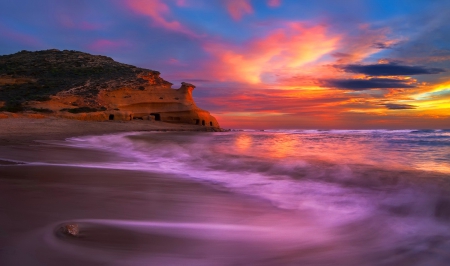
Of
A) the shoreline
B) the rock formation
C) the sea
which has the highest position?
the rock formation

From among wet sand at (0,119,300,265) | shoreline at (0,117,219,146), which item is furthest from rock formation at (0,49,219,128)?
wet sand at (0,119,300,265)

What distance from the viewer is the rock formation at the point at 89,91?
2286 centimetres

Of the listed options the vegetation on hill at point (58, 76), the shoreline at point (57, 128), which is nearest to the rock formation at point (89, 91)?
the vegetation on hill at point (58, 76)

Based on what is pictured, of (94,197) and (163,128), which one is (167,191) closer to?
(94,197)

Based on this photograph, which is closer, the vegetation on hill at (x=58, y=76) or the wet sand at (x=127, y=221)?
the wet sand at (x=127, y=221)

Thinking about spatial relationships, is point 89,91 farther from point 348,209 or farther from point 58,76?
point 348,209

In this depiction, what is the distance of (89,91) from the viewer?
25.7m

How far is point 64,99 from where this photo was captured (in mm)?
23656

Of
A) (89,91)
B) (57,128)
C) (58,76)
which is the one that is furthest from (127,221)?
(58,76)

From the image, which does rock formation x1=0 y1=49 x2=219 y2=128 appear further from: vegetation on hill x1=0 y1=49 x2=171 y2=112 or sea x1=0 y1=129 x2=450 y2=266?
sea x1=0 y1=129 x2=450 y2=266

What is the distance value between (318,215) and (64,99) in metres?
25.2

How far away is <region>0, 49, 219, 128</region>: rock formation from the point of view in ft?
75.0

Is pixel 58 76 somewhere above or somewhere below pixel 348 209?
above

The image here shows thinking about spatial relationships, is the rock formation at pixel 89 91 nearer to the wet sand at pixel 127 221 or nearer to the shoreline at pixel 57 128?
the shoreline at pixel 57 128
